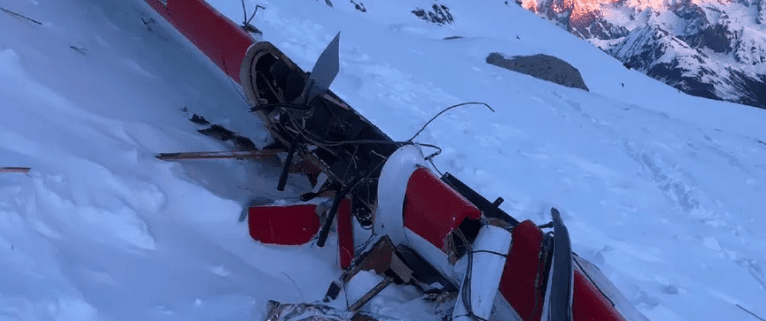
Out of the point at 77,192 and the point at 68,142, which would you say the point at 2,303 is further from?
the point at 68,142

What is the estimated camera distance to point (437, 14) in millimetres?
28422

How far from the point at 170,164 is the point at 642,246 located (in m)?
5.43

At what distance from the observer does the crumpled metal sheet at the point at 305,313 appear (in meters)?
2.54

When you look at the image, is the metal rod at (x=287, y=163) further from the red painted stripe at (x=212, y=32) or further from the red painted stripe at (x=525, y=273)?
the red painted stripe at (x=525, y=273)

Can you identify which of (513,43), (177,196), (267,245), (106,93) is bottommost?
(513,43)

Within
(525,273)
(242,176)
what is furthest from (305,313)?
(242,176)

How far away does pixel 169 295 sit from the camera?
8.87 ft

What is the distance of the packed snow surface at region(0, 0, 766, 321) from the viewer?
8.87 feet

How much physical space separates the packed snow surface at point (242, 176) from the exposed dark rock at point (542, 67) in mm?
3870

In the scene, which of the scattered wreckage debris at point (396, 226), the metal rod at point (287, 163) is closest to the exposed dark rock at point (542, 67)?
the scattered wreckage debris at point (396, 226)

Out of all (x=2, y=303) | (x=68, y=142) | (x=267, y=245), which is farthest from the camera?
(x=267, y=245)

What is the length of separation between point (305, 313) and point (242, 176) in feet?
5.78

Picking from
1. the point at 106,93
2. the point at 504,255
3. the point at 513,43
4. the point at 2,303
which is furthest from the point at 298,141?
the point at 513,43

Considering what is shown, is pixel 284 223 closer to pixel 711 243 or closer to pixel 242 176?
pixel 242 176
